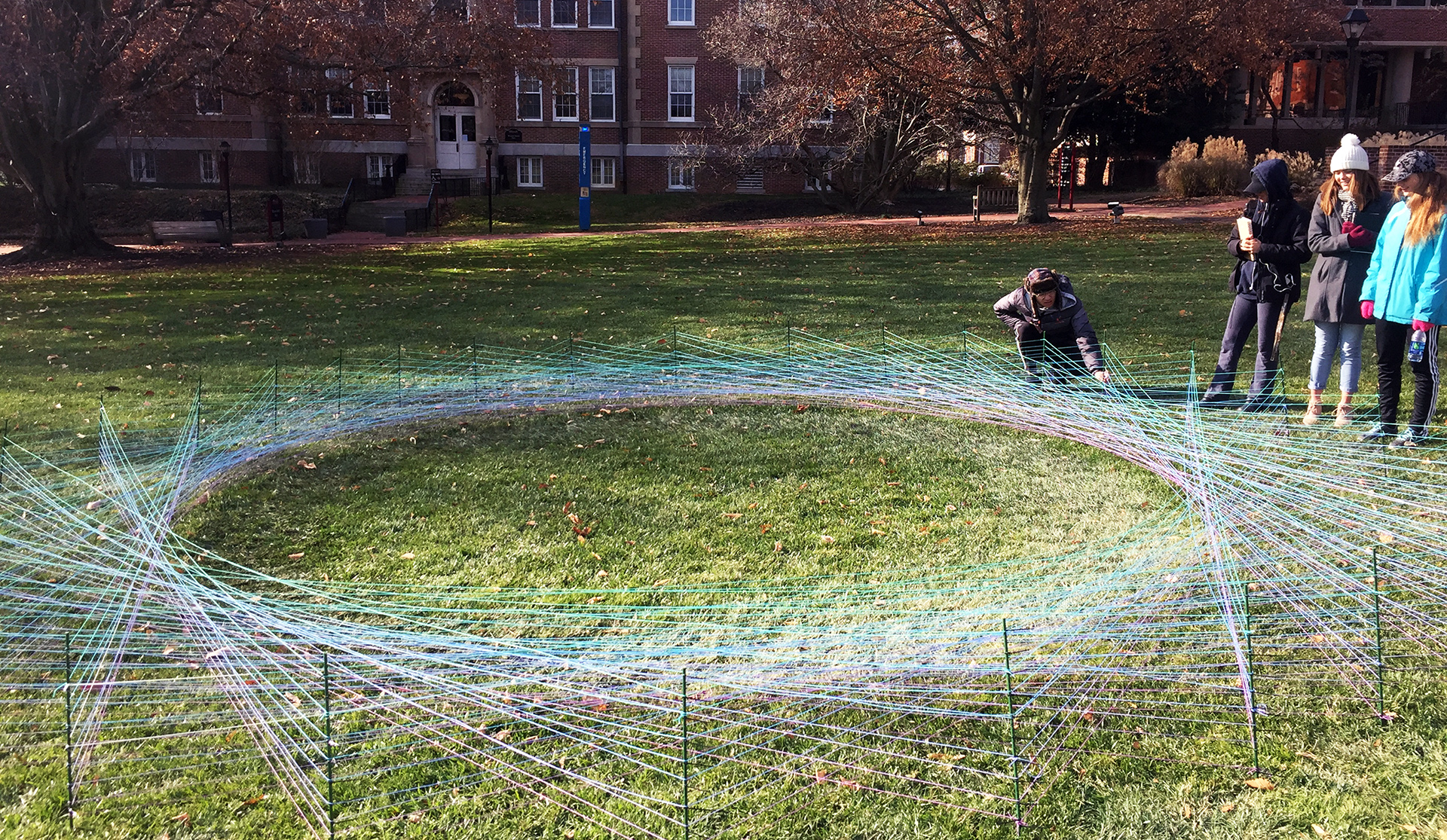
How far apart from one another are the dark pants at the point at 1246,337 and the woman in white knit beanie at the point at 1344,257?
1.28ft

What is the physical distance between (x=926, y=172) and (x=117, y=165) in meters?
26.3

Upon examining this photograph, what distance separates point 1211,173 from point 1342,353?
2340 centimetres

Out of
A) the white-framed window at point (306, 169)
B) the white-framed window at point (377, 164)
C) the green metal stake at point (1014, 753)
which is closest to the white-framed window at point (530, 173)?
the white-framed window at point (377, 164)

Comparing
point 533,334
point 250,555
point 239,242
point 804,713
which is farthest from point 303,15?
point 804,713

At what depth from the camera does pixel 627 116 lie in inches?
1427

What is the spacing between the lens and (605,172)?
121 feet

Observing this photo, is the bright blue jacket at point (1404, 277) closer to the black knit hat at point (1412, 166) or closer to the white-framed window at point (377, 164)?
the black knit hat at point (1412, 166)

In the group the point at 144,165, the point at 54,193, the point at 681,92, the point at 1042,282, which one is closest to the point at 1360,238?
the point at 1042,282

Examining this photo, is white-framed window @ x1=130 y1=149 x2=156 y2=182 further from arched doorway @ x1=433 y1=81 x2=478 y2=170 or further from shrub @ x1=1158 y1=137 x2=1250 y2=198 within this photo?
shrub @ x1=1158 y1=137 x2=1250 y2=198

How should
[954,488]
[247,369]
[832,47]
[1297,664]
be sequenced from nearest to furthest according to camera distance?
[1297,664], [954,488], [247,369], [832,47]

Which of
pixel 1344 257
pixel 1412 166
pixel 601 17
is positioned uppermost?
pixel 601 17

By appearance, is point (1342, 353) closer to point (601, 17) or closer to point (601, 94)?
point (601, 94)

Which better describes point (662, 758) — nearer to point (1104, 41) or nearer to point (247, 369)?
point (247, 369)

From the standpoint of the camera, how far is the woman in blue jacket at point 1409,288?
20.0 ft
